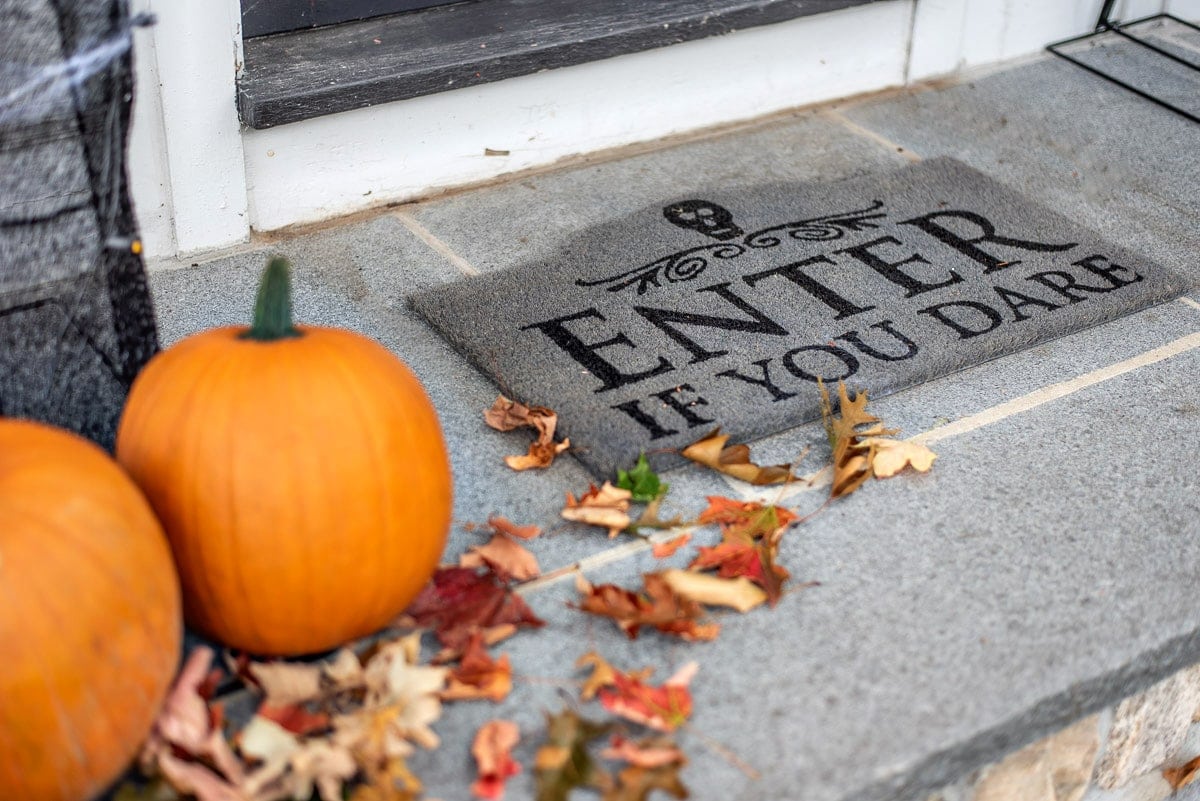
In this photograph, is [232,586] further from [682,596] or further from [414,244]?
[414,244]

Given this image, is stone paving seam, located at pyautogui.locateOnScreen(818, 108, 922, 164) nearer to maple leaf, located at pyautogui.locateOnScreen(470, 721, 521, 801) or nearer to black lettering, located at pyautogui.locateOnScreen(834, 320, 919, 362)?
black lettering, located at pyautogui.locateOnScreen(834, 320, 919, 362)

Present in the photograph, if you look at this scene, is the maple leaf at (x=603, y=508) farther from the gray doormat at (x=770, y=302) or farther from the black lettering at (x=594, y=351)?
the black lettering at (x=594, y=351)

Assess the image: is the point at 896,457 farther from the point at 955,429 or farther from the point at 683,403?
the point at 683,403

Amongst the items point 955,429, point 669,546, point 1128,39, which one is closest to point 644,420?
point 669,546

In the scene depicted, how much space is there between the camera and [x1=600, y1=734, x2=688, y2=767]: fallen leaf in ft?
4.62

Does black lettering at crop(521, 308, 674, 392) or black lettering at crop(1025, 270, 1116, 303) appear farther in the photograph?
black lettering at crop(1025, 270, 1116, 303)

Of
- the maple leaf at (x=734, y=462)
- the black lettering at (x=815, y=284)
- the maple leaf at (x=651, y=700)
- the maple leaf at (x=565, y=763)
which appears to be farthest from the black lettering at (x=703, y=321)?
the maple leaf at (x=565, y=763)

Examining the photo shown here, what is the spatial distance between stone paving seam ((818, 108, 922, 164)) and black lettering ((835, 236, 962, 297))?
0.47 meters

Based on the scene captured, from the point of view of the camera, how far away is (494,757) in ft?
4.63

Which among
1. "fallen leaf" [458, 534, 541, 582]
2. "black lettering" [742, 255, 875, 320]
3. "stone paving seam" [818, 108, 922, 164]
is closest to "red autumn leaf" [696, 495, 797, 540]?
"fallen leaf" [458, 534, 541, 582]

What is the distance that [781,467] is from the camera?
1924 millimetres

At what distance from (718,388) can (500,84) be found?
966mm

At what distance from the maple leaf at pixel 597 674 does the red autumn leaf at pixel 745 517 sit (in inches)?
11.8

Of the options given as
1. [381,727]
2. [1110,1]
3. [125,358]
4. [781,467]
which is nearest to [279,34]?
[125,358]
